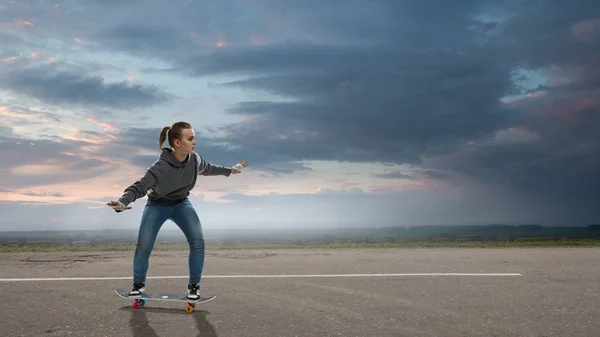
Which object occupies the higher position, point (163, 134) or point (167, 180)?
point (163, 134)

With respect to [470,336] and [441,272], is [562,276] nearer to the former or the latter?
[441,272]

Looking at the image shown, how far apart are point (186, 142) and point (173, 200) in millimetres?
687

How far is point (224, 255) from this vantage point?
11.6 metres

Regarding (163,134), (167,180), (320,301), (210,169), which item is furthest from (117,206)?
(320,301)

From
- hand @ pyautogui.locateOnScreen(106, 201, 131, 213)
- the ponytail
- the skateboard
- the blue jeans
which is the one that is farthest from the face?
the skateboard

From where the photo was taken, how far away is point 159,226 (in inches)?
229

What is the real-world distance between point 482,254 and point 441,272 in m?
3.82

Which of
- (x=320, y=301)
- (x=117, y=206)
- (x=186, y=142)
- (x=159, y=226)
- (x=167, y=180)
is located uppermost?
(x=186, y=142)

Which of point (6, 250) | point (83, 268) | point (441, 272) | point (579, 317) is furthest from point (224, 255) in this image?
A: point (579, 317)

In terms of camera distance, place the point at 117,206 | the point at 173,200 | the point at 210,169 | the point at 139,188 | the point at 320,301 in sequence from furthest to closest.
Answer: the point at 210,169
the point at 320,301
the point at 173,200
the point at 139,188
the point at 117,206

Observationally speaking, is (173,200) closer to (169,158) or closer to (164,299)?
(169,158)

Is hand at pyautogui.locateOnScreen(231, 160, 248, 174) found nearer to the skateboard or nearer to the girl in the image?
the girl

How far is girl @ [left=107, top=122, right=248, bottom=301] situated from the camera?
5602 millimetres

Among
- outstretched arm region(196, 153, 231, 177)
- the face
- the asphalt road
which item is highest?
the face
